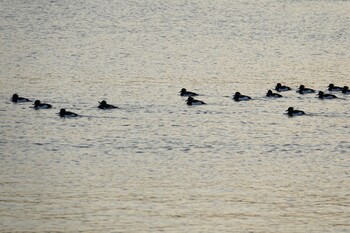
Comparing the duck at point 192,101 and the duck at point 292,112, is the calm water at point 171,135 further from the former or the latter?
the duck at point 292,112

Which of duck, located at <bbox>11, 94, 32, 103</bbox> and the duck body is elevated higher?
the duck body

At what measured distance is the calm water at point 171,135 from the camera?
2464 cm

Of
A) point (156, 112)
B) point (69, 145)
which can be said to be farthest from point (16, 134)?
point (156, 112)

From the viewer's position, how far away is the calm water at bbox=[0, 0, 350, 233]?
2464cm

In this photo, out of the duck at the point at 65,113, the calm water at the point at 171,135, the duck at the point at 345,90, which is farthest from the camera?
the duck at the point at 345,90

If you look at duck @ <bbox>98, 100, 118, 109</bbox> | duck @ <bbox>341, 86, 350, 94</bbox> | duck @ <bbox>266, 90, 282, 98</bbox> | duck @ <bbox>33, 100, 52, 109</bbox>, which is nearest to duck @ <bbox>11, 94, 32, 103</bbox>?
duck @ <bbox>33, 100, 52, 109</bbox>

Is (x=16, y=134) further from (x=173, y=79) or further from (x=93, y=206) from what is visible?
(x=173, y=79)

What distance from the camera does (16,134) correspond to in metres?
32.7

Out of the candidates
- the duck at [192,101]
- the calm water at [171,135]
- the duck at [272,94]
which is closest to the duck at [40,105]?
the calm water at [171,135]

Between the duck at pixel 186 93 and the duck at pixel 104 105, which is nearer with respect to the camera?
the duck at pixel 104 105

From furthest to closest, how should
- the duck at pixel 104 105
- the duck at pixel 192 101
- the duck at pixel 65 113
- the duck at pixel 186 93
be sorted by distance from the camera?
the duck at pixel 186 93 → the duck at pixel 192 101 → the duck at pixel 104 105 → the duck at pixel 65 113

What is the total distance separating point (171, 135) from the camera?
3284 cm

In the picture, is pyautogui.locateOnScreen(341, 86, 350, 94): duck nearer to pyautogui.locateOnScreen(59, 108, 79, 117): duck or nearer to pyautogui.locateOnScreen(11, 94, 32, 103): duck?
pyautogui.locateOnScreen(59, 108, 79, 117): duck

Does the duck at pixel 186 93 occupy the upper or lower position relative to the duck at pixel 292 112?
upper
